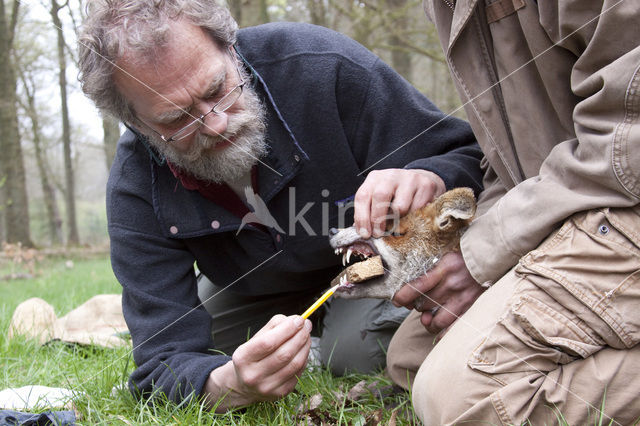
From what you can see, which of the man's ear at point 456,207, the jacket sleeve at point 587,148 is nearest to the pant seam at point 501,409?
the jacket sleeve at point 587,148

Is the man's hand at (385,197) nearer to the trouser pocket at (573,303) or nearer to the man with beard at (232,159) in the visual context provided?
the man with beard at (232,159)

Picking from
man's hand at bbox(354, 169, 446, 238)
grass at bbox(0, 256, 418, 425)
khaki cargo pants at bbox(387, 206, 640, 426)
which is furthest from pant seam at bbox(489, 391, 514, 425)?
man's hand at bbox(354, 169, 446, 238)

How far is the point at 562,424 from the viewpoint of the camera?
2.02 m

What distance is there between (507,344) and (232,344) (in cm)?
250

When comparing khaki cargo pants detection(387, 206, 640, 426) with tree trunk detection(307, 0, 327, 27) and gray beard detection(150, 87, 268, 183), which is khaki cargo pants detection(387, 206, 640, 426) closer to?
gray beard detection(150, 87, 268, 183)

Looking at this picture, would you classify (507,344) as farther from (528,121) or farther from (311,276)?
(311,276)

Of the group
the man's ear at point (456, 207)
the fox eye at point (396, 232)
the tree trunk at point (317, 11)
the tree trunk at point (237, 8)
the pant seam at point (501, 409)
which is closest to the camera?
the pant seam at point (501, 409)

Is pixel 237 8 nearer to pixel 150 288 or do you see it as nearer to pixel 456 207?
pixel 150 288

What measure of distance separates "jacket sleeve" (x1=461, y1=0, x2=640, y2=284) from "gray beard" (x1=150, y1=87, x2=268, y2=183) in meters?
1.35

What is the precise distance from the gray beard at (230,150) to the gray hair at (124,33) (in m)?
0.32

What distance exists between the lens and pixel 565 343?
2037 millimetres

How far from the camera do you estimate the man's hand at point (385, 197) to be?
2.60 meters

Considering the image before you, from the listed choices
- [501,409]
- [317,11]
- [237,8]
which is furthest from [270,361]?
[317,11]

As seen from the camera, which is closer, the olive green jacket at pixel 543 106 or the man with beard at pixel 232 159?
the olive green jacket at pixel 543 106
